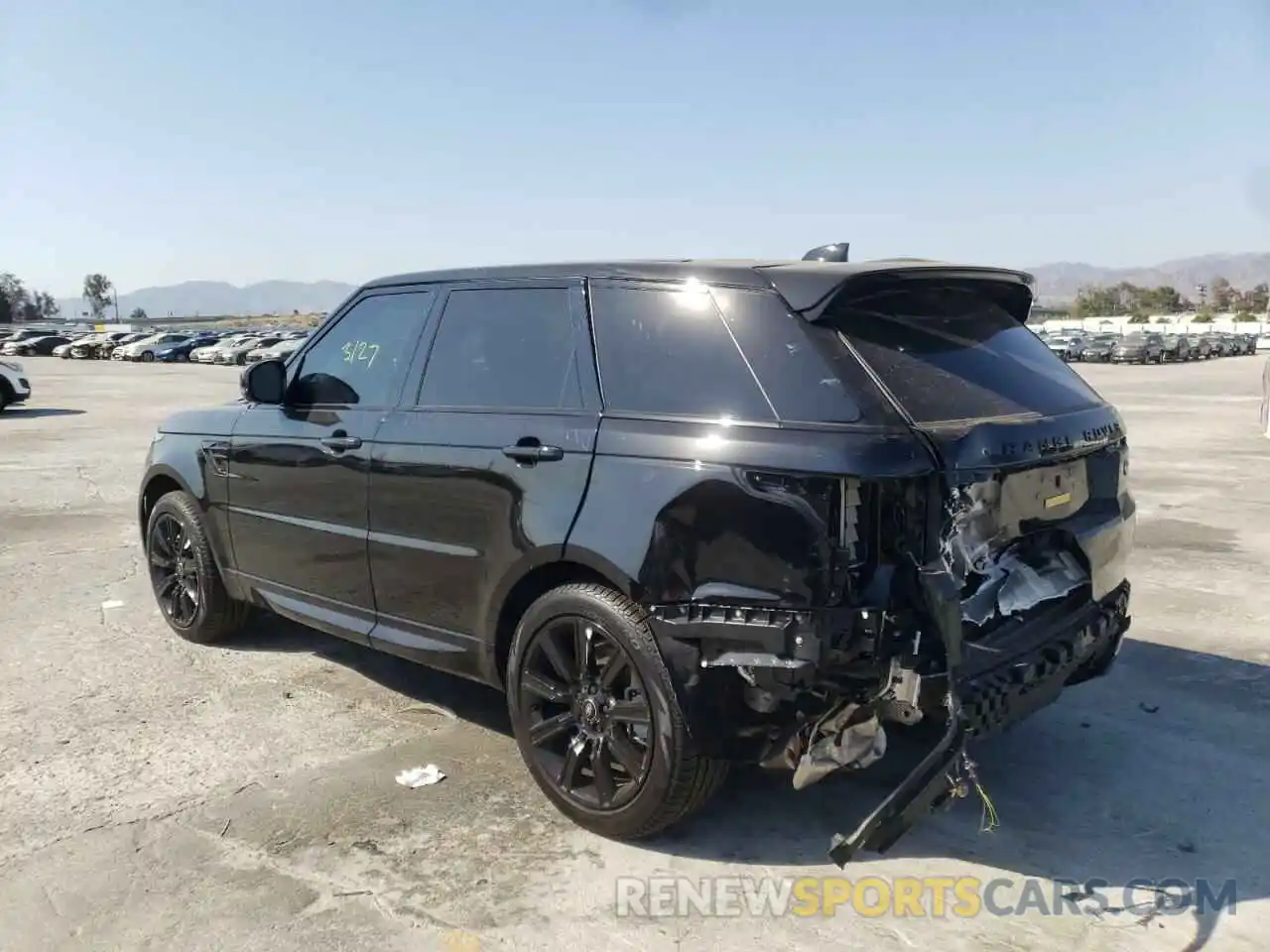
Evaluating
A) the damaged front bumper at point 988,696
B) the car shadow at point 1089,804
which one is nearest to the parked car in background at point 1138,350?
the car shadow at point 1089,804

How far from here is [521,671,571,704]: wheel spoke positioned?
3539 mm

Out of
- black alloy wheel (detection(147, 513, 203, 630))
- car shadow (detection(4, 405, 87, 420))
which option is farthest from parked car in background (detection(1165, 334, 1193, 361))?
black alloy wheel (detection(147, 513, 203, 630))

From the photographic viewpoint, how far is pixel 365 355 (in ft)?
15.0

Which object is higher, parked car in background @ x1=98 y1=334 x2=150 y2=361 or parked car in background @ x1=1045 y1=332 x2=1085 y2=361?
parked car in background @ x1=98 y1=334 x2=150 y2=361

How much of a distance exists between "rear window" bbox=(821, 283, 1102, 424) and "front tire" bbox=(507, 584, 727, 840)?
109 centimetres

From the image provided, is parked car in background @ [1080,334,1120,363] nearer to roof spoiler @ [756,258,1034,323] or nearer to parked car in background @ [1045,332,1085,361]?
parked car in background @ [1045,332,1085,361]

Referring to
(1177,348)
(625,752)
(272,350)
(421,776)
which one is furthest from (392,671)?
(1177,348)

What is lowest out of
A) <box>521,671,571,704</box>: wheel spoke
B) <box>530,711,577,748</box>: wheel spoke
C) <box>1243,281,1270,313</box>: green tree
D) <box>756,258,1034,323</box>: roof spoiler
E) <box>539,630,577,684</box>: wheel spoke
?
<box>1243,281,1270,313</box>: green tree

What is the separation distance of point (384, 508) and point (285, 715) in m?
1.16

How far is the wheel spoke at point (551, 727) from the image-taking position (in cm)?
355

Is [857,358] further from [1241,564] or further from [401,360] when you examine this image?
[1241,564]

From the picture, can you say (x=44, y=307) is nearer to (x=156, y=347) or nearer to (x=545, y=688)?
(x=156, y=347)

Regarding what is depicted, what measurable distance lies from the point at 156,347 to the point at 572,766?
58.4 m

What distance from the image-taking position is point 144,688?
4945 mm
